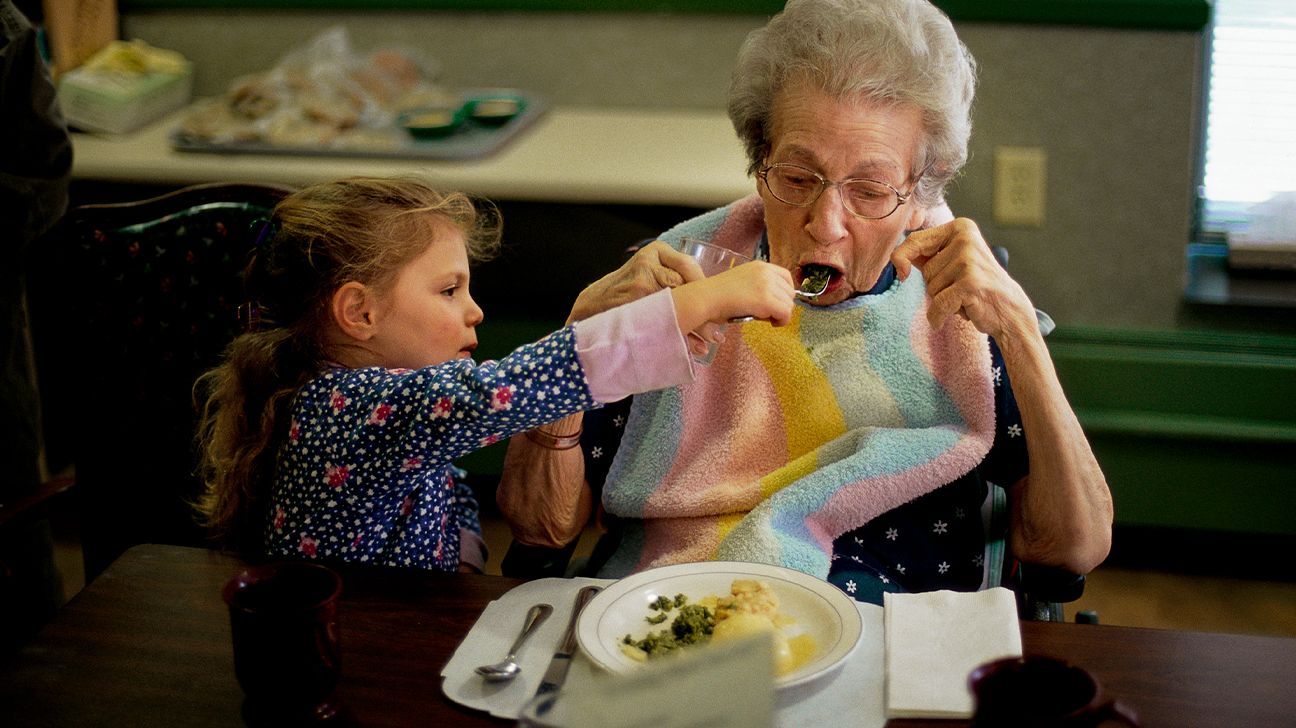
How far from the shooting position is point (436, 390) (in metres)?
1.32

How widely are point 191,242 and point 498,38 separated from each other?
1519mm

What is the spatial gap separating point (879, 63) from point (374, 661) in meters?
0.91

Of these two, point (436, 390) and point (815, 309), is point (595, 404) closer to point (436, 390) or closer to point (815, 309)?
point (436, 390)

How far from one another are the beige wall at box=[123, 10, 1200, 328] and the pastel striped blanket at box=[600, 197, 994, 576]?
1.37 meters

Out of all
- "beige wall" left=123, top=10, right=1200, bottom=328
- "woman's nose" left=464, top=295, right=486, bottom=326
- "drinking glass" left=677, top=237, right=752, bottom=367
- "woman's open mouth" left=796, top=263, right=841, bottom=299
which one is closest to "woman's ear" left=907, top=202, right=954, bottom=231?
"woman's open mouth" left=796, top=263, right=841, bottom=299

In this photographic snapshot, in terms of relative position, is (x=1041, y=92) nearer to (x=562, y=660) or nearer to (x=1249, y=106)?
(x=1249, y=106)

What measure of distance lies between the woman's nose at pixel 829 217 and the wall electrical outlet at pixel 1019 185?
152 cm

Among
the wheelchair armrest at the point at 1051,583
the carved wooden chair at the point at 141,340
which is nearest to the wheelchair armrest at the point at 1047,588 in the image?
the wheelchair armrest at the point at 1051,583

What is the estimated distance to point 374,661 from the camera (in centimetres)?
118

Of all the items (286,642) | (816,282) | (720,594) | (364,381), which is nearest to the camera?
(286,642)

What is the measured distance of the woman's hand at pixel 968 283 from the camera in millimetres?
1475

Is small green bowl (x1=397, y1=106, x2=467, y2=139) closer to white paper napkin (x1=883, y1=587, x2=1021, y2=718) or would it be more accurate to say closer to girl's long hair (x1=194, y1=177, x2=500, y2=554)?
girl's long hair (x1=194, y1=177, x2=500, y2=554)

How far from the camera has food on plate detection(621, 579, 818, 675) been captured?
3.77 ft

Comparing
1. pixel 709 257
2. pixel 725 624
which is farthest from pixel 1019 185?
pixel 725 624
